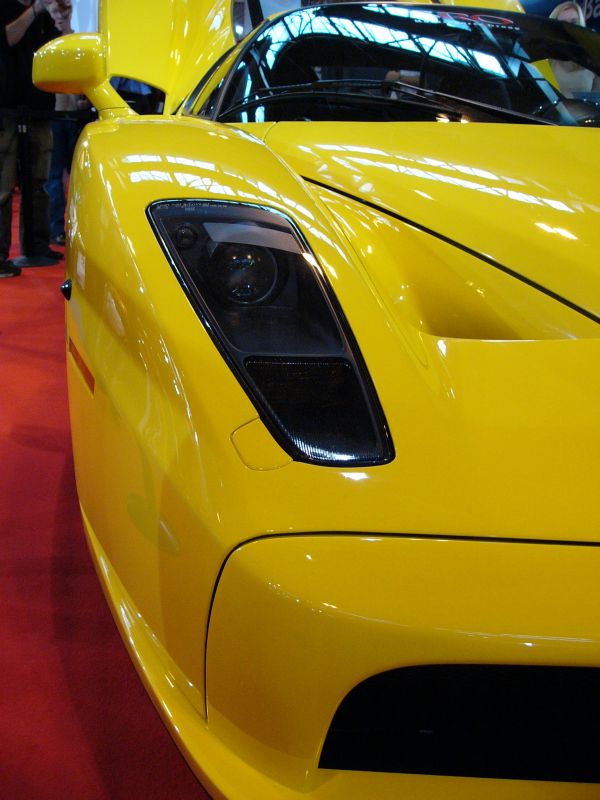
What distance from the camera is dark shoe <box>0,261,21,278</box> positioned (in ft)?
12.7

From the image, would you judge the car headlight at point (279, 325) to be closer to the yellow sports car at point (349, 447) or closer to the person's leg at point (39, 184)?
the yellow sports car at point (349, 447)

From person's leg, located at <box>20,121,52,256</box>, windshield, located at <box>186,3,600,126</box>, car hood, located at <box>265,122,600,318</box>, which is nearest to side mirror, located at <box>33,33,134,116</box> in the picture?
windshield, located at <box>186,3,600,126</box>

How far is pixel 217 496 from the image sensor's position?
656mm

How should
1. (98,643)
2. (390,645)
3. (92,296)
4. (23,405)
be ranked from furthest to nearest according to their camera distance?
(23,405) → (98,643) → (92,296) → (390,645)

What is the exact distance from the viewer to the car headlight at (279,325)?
0.71 m

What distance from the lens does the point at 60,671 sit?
1.13 meters

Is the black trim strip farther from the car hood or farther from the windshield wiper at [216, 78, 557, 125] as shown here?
the windshield wiper at [216, 78, 557, 125]

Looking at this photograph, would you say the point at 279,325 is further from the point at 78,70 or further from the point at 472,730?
the point at 78,70

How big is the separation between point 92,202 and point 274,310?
0.34 meters

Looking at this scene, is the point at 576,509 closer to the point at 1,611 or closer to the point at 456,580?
the point at 456,580

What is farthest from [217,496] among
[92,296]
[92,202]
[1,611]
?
[1,611]

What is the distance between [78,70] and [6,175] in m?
2.56

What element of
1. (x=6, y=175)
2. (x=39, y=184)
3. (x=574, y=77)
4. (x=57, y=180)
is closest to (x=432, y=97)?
(x=574, y=77)

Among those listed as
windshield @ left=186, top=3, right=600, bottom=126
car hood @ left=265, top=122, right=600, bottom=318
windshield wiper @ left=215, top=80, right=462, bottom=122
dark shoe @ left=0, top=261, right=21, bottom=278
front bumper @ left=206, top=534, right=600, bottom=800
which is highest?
windshield @ left=186, top=3, right=600, bottom=126
